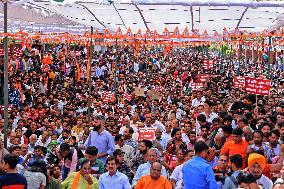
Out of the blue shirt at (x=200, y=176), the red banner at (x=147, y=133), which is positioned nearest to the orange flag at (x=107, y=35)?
the red banner at (x=147, y=133)

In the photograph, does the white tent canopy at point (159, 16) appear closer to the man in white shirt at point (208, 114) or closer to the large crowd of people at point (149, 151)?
the large crowd of people at point (149, 151)

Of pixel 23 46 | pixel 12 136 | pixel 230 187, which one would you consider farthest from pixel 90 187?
pixel 23 46

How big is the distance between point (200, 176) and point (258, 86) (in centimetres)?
915

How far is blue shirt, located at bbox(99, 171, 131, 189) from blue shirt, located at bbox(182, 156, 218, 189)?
114 cm

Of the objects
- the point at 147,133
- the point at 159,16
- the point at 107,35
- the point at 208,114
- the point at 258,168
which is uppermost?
the point at 159,16

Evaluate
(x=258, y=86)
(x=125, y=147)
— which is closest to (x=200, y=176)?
(x=125, y=147)

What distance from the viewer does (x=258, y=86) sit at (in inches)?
699

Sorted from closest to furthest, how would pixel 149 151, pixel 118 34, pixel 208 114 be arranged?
pixel 149 151
pixel 208 114
pixel 118 34

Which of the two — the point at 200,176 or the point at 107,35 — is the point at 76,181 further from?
the point at 107,35

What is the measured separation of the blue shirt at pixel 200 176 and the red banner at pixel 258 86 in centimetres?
886

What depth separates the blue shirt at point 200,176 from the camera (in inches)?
351

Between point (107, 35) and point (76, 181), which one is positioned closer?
point (76, 181)

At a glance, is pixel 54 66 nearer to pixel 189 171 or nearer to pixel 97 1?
pixel 97 1

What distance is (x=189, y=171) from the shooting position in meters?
9.06
